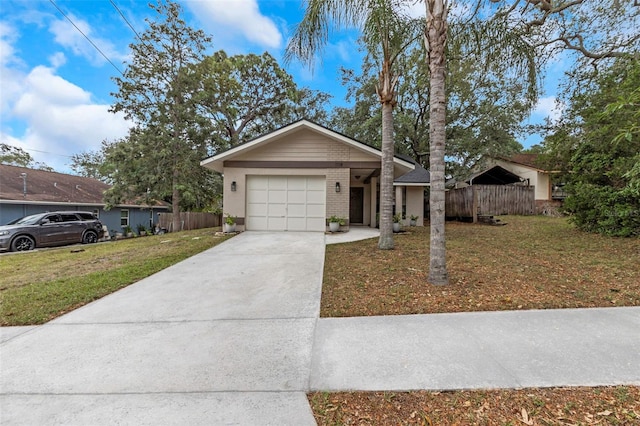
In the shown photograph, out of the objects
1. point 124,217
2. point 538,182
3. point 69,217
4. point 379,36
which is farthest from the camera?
point 124,217

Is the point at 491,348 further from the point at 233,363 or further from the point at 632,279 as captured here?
the point at 632,279

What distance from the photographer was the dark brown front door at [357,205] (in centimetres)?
1695

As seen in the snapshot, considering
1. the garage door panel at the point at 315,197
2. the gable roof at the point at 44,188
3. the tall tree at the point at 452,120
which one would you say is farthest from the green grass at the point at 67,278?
the tall tree at the point at 452,120

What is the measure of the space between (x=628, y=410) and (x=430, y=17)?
212 inches

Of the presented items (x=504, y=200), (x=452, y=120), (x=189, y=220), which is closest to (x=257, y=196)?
(x=189, y=220)

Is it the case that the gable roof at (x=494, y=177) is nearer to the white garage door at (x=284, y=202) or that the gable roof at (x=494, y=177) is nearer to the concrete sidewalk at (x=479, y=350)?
the white garage door at (x=284, y=202)

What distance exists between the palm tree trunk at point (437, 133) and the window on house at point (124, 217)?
23755 millimetres

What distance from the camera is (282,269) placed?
5965 mm

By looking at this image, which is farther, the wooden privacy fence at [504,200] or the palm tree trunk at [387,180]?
the wooden privacy fence at [504,200]

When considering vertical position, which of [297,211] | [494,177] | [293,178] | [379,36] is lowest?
[297,211]

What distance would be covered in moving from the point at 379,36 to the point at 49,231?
1497 cm

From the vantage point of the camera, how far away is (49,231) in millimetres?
12148

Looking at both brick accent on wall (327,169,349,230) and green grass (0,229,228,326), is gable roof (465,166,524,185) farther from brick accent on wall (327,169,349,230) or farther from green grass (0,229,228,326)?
green grass (0,229,228,326)

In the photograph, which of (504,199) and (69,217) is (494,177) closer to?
(504,199)
